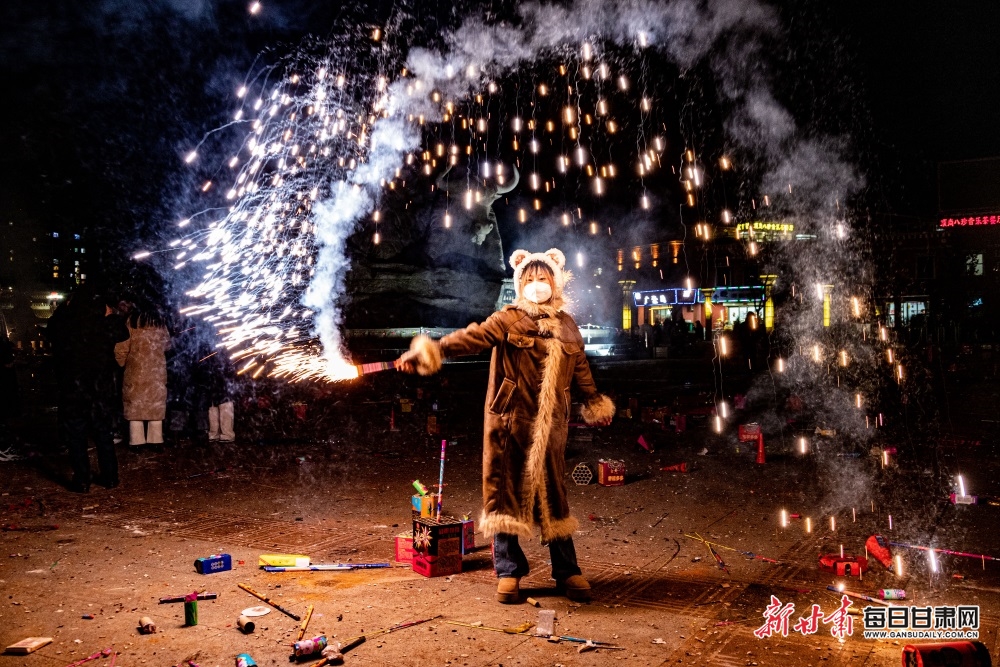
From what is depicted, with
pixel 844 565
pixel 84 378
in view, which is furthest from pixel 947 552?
pixel 84 378

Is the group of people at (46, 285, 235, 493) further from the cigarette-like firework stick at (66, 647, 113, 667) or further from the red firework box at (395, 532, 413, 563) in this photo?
the cigarette-like firework stick at (66, 647, 113, 667)

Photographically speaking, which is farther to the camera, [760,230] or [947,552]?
[760,230]

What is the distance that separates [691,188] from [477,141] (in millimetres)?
26583

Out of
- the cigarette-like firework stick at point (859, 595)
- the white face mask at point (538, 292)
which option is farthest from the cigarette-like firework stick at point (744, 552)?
the white face mask at point (538, 292)

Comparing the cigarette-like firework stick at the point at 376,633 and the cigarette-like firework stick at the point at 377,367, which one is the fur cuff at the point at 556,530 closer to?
the cigarette-like firework stick at the point at 376,633

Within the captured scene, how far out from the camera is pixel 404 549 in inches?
221

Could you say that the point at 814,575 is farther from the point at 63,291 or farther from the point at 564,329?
the point at 63,291

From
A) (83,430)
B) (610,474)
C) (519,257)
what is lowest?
(610,474)

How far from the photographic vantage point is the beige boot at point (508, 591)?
4.62m

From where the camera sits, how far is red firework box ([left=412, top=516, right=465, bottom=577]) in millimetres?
5184

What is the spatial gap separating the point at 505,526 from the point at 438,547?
2.33ft

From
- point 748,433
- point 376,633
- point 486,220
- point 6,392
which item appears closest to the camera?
point 376,633

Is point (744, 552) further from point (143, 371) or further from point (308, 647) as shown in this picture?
point (143, 371)

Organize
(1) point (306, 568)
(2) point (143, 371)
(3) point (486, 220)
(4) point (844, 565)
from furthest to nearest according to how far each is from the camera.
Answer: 1. (3) point (486, 220)
2. (2) point (143, 371)
3. (1) point (306, 568)
4. (4) point (844, 565)
